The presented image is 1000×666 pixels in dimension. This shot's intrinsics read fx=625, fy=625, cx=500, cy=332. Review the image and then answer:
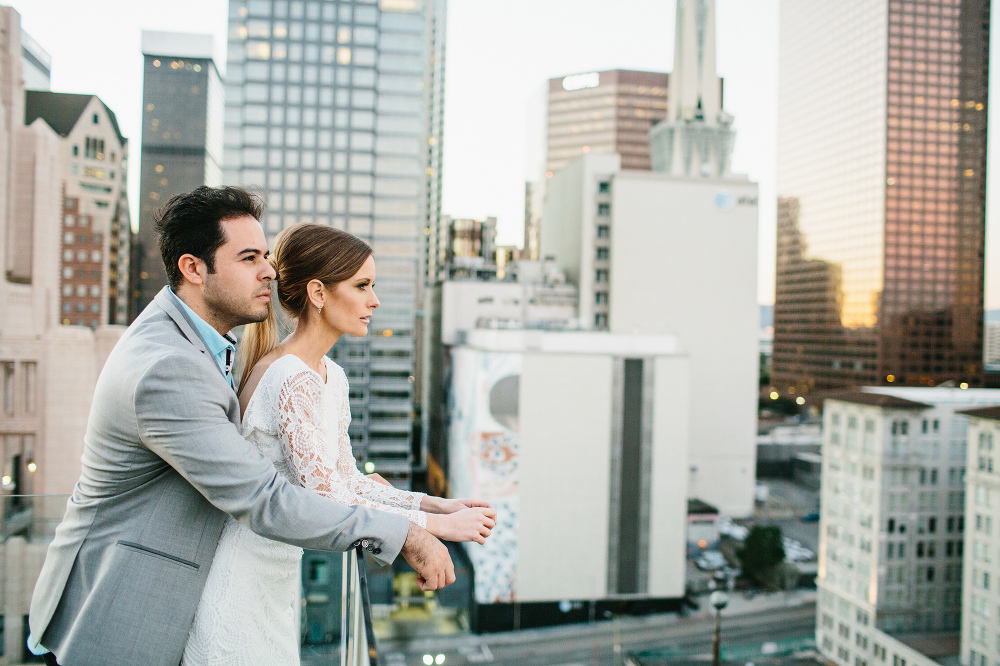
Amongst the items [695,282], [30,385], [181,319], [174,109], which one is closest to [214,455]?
[181,319]

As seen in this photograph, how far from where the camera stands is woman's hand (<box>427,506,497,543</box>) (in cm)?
143

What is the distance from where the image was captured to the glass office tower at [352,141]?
2650 centimetres

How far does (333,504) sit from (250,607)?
1.19 feet

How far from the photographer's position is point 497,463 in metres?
18.6

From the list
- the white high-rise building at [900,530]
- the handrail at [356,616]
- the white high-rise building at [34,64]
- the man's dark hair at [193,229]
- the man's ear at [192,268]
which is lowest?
the white high-rise building at [900,530]

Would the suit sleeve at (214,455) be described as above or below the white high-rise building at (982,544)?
above

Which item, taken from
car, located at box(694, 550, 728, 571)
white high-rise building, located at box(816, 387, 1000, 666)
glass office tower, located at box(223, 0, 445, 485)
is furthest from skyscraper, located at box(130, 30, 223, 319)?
white high-rise building, located at box(816, 387, 1000, 666)

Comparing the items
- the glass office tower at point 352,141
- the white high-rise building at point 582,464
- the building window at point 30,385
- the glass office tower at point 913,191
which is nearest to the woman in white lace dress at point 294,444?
the building window at point 30,385

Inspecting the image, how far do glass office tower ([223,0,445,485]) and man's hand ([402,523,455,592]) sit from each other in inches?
999

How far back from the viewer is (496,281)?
92.9 ft

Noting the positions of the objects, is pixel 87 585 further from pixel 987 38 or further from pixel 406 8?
pixel 987 38

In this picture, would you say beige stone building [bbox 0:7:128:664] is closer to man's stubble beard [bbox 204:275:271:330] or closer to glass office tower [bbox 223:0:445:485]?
man's stubble beard [bbox 204:275:271:330]

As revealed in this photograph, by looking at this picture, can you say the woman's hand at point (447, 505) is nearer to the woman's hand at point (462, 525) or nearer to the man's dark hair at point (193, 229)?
the woman's hand at point (462, 525)

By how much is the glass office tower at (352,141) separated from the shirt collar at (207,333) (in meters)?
25.2
